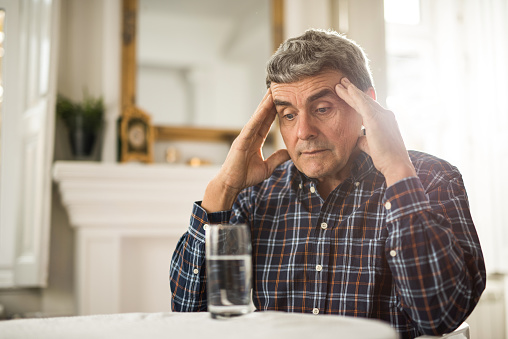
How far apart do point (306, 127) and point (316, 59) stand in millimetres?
175

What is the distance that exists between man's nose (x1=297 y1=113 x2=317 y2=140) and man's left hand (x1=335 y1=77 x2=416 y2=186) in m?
0.11

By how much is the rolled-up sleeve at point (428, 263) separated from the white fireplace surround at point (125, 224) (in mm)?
1681

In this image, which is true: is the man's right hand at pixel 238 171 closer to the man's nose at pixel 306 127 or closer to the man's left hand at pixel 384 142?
the man's nose at pixel 306 127

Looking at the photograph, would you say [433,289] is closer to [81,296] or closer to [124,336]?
[124,336]

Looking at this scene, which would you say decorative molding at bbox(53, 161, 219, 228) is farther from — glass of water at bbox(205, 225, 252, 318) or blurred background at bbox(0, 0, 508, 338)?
glass of water at bbox(205, 225, 252, 318)

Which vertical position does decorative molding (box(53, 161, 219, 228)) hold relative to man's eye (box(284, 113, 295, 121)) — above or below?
below

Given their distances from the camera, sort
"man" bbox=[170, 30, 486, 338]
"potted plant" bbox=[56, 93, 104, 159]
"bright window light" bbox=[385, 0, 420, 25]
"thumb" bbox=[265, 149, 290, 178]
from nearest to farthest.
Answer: "man" bbox=[170, 30, 486, 338] < "thumb" bbox=[265, 149, 290, 178] < "potted plant" bbox=[56, 93, 104, 159] < "bright window light" bbox=[385, 0, 420, 25]

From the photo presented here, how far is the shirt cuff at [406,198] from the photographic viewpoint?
105 centimetres

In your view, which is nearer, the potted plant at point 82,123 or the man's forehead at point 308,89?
the man's forehead at point 308,89

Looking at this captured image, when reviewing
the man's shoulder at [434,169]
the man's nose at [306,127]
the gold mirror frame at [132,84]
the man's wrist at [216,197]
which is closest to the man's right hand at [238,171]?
the man's wrist at [216,197]

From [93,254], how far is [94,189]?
1.07ft

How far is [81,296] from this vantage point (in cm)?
247

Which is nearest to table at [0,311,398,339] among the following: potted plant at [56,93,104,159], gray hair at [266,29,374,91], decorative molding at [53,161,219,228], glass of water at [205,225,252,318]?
glass of water at [205,225,252,318]

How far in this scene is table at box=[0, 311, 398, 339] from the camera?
62 centimetres
